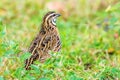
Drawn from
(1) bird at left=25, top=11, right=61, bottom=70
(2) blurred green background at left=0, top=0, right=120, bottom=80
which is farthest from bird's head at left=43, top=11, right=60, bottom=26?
(2) blurred green background at left=0, top=0, right=120, bottom=80

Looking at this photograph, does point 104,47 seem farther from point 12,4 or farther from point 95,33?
point 12,4

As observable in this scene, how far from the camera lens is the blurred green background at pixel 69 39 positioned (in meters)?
7.19

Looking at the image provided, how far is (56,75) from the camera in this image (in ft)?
23.5

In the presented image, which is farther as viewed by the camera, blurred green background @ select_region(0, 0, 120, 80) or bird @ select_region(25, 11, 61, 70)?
bird @ select_region(25, 11, 61, 70)

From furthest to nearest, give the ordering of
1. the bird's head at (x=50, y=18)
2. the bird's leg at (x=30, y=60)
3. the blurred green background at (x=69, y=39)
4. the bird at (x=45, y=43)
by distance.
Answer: the bird's head at (x=50, y=18)
the bird at (x=45, y=43)
the bird's leg at (x=30, y=60)
the blurred green background at (x=69, y=39)

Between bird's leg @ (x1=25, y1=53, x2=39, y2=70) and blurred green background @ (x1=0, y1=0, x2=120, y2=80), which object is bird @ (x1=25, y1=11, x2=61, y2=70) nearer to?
bird's leg @ (x1=25, y1=53, x2=39, y2=70)

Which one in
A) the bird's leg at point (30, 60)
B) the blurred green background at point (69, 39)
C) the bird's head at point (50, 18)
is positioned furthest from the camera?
the bird's head at point (50, 18)

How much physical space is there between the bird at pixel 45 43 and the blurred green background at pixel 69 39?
15cm

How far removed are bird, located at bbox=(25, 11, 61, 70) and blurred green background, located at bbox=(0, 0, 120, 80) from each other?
0.15 metres

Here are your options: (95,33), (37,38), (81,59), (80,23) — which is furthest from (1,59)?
(80,23)

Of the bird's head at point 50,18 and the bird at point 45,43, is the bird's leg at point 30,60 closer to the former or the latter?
the bird at point 45,43

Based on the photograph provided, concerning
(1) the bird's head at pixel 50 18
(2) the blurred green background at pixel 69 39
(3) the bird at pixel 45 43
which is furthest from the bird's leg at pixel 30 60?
(1) the bird's head at pixel 50 18

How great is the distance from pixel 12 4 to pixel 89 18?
67.7 inches

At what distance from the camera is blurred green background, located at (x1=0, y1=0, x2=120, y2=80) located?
23.6ft
